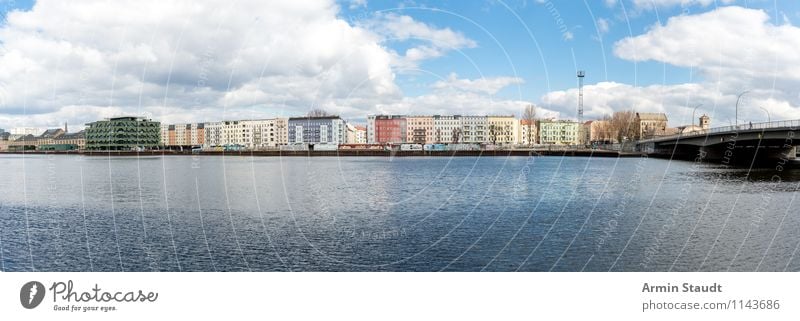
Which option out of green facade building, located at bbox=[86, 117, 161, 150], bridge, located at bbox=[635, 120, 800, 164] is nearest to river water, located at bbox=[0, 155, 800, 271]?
bridge, located at bbox=[635, 120, 800, 164]

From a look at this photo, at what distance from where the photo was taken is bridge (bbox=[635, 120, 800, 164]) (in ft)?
202

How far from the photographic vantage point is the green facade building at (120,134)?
180500 mm

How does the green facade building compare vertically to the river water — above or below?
above

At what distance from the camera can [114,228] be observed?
24.9 m

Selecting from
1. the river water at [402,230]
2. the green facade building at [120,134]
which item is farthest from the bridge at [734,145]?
the green facade building at [120,134]

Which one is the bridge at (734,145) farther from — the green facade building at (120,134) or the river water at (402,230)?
the green facade building at (120,134)

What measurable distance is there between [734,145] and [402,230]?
71.0 m

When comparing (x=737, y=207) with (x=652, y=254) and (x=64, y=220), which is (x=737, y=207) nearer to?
(x=652, y=254)

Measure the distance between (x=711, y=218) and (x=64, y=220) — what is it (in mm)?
28287

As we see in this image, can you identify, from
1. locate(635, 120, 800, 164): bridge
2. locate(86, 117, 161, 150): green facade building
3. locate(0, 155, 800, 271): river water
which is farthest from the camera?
locate(86, 117, 161, 150): green facade building

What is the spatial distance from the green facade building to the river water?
149 meters

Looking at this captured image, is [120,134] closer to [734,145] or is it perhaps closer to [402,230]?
[734,145]

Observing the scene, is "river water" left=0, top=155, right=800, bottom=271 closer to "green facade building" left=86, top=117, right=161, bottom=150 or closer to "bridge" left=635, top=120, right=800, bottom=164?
"bridge" left=635, top=120, right=800, bottom=164
